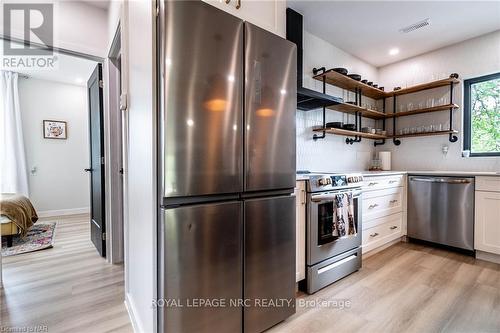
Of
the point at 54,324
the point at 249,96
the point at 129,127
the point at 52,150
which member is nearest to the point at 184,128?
the point at 249,96

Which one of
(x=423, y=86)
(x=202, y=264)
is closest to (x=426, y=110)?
(x=423, y=86)

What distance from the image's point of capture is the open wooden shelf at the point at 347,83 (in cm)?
299

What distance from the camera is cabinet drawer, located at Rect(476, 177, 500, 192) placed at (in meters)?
2.55

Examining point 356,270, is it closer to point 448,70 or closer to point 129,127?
point 129,127

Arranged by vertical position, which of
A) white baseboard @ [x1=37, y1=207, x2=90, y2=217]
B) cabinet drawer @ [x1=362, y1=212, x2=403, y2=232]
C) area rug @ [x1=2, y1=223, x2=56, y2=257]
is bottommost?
area rug @ [x1=2, y1=223, x2=56, y2=257]

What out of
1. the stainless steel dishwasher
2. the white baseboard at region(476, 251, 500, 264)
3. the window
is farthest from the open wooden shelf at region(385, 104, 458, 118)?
the white baseboard at region(476, 251, 500, 264)

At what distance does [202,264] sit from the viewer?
1.20 meters

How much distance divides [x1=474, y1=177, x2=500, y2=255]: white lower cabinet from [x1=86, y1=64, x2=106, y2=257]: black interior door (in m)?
4.08

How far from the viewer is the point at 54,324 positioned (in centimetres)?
159

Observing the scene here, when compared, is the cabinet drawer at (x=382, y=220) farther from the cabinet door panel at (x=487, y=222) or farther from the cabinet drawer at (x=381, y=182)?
the cabinet door panel at (x=487, y=222)

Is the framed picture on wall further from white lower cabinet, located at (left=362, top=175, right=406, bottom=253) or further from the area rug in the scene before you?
white lower cabinet, located at (left=362, top=175, right=406, bottom=253)

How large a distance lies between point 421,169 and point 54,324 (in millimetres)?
4344

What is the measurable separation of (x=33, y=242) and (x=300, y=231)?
3.44 m

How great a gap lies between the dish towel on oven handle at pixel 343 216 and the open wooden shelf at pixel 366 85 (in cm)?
158
